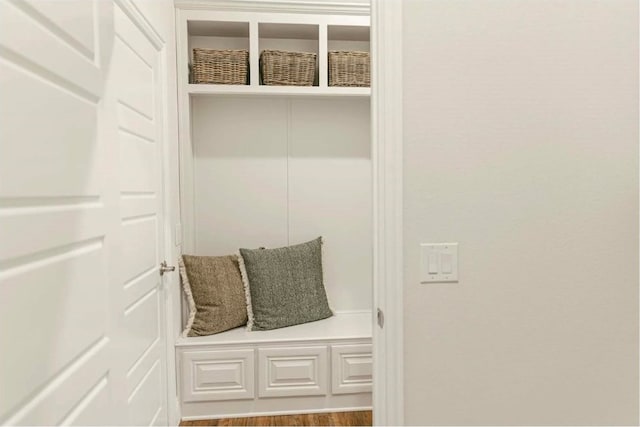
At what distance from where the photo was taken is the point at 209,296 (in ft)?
8.25

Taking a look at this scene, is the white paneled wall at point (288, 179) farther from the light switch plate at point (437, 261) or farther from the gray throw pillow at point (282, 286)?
the light switch plate at point (437, 261)

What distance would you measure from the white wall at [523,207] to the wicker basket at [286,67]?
1.48 m

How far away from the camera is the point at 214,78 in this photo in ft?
8.50

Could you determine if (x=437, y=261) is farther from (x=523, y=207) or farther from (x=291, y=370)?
(x=291, y=370)

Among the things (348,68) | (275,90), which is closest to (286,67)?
(275,90)

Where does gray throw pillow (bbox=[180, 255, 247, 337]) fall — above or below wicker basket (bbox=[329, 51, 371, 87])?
below

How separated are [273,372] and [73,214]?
167 cm

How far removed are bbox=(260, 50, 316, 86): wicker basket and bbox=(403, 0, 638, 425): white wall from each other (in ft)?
4.87

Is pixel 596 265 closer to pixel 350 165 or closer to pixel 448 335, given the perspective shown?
pixel 448 335

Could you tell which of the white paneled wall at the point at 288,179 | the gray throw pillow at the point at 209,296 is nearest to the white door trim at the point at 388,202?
the gray throw pillow at the point at 209,296

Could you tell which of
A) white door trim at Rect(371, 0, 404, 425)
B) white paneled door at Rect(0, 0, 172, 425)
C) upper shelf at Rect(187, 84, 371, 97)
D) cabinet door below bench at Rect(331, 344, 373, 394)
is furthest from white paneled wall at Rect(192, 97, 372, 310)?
white door trim at Rect(371, 0, 404, 425)

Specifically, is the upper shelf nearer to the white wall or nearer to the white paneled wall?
the white paneled wall

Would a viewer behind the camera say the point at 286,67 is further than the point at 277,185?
No

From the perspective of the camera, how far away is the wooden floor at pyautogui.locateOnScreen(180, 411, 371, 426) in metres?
2.41
